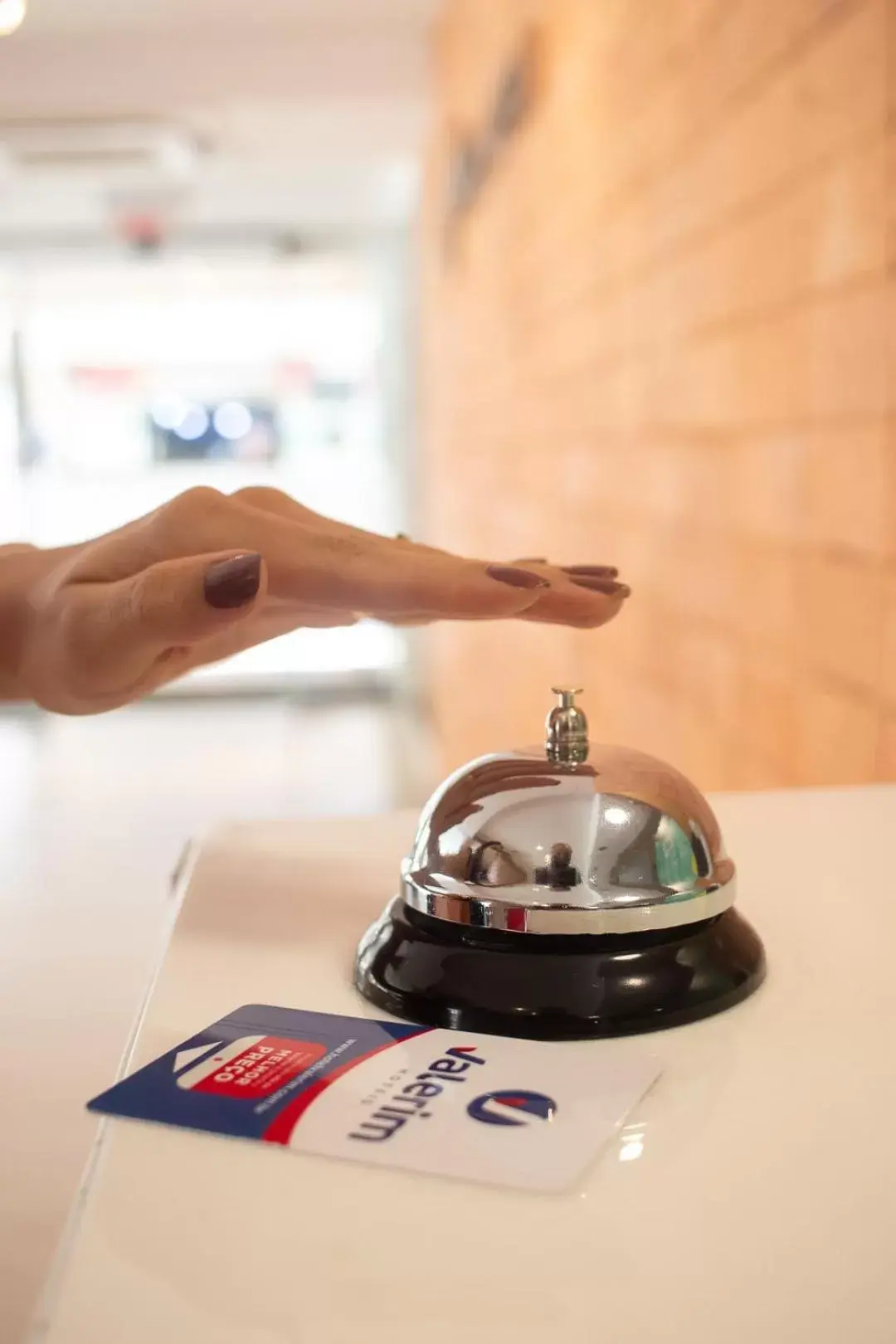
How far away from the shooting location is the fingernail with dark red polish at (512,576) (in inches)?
27.0

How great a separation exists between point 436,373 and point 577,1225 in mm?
4483

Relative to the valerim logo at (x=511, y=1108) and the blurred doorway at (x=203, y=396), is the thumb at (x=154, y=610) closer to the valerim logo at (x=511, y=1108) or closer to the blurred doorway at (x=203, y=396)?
the valerim logo at (x=511, y=1108)

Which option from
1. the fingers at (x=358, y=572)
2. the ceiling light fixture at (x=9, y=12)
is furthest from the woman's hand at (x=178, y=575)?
the ceiling light fixture at (x=9, y=12)

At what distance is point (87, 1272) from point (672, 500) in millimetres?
1539

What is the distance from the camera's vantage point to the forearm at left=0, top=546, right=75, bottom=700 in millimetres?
660

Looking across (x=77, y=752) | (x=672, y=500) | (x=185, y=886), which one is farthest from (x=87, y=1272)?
(x=77, y=752)

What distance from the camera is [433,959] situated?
0.54m

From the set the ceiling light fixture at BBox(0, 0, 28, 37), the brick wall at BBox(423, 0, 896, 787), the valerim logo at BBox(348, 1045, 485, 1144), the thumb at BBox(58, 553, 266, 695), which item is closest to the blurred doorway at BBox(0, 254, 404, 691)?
the brick wall at BBox(423, 0, 896, 787)

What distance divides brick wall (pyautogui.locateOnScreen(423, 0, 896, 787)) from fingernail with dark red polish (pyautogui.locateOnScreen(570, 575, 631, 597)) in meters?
0.46

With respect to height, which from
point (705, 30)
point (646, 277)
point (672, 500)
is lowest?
point (672, 500)

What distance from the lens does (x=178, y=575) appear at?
57 centimetres

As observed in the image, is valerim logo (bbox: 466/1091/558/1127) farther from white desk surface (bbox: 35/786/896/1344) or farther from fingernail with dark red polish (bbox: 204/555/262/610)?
fingernail with dark red polish (bbox: 204/555/262/610)

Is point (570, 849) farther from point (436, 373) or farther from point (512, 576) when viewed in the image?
point (436, 373)

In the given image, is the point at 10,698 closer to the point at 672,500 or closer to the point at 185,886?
the point at 185,886
